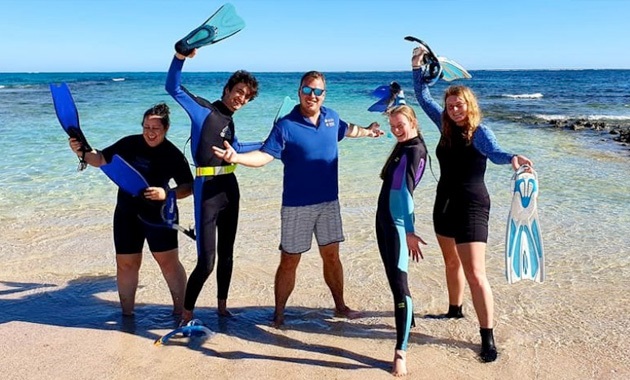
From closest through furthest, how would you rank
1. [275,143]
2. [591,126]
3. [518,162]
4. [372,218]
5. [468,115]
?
[518,162], [468,115], [275,143], [372,218], [591,126]

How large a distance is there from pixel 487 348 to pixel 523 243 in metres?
0.76

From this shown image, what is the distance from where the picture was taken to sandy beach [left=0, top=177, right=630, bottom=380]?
12.2ft

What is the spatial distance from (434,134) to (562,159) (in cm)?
453

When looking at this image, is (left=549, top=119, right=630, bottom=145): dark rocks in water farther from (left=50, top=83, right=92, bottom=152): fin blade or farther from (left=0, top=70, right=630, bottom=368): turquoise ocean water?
(left=50, top=83, right=92, bottom=152): fin blade

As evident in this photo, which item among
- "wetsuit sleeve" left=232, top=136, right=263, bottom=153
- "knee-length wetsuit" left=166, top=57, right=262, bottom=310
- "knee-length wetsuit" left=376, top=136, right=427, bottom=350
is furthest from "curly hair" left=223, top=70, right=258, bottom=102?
"knee-length wetsuit" left=376, top=136, right=427, bottom=350

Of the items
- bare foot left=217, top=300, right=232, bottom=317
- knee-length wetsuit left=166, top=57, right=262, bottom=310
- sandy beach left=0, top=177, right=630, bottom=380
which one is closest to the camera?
sandy beach left=0, top=177, right=630, bottom=380

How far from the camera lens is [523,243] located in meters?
3.91

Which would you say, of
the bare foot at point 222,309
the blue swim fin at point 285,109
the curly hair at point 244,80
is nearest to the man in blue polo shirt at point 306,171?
the blue swim fin at point 285,109

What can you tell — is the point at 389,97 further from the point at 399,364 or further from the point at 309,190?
the point at 399,364

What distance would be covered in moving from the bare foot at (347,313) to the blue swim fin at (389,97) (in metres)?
1.63

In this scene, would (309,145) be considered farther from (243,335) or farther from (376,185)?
(376,185)

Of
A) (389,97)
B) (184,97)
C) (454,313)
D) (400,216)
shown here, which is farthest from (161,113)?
(454,313)

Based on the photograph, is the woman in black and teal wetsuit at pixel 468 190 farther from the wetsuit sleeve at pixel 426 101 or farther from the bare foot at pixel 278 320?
the bare foot at pixel 278 320

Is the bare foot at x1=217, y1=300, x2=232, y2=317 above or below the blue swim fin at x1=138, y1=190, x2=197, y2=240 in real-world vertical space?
below
